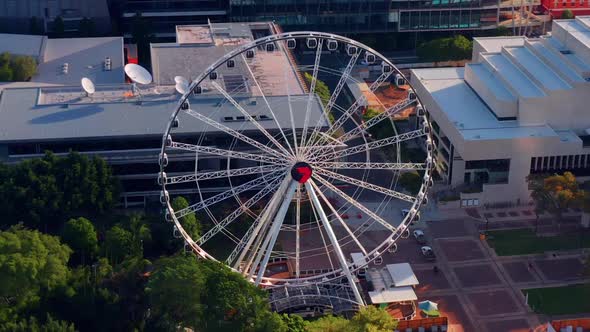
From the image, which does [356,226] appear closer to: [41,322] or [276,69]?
[276,69]

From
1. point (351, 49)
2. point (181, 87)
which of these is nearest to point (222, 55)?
point (181, 87)

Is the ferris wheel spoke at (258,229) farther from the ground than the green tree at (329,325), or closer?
farther from the ground

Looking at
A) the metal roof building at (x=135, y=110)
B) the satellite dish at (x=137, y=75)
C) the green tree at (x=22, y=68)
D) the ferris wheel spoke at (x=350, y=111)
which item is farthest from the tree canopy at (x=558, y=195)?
the green tree at (x=22, y=68)

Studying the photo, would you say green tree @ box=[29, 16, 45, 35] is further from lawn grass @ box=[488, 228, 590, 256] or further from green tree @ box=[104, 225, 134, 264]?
lawn grass @ box=[488, 228, 590, 256]

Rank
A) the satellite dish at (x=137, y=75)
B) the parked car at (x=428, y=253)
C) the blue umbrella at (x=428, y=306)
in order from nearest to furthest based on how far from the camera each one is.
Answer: the blue umbrella at (x=428, y=306)
the parked car at (x=428, y=253)
the satellite dish at (x=137, y=75)

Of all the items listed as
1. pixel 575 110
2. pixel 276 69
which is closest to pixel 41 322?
pixel 276 69

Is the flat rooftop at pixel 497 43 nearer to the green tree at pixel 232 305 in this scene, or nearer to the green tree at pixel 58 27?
the green tree at pixel 58 27

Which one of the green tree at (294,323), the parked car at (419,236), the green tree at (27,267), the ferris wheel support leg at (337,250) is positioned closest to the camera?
the green tree at (294,323)
